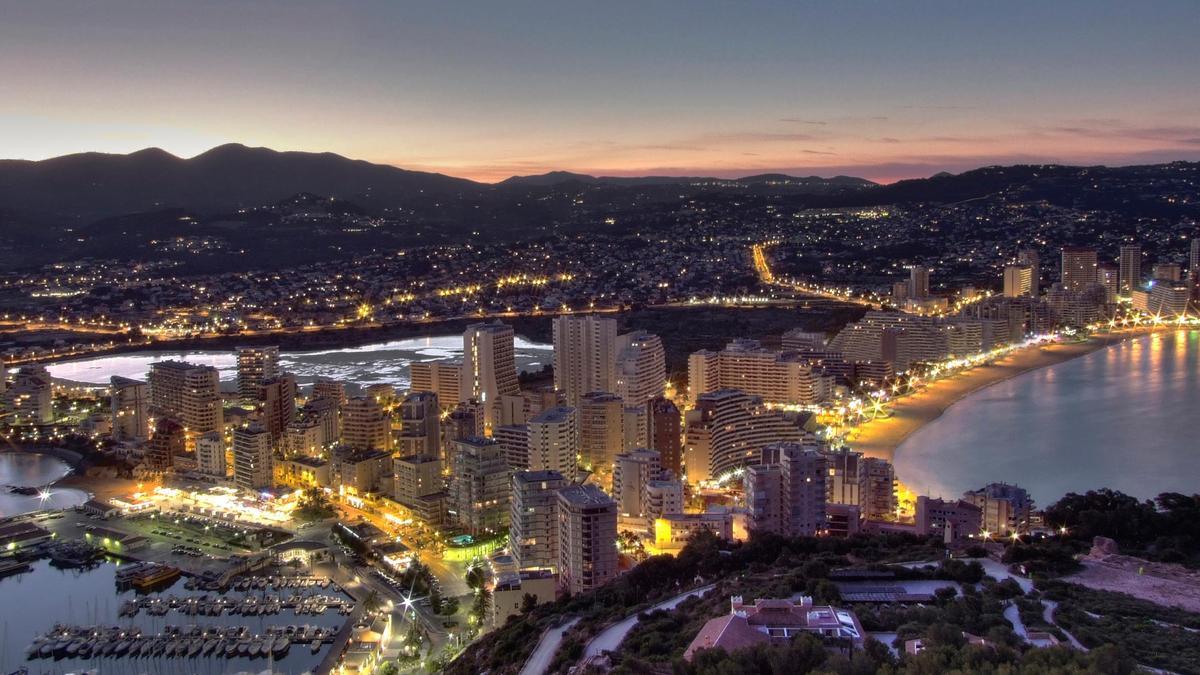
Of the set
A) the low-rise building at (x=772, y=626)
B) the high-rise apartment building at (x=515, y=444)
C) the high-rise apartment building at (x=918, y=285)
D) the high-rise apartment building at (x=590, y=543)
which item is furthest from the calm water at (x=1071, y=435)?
the high-rise apartment building at (x=918, y=285)

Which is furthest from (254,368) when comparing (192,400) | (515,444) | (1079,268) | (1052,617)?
(1079,268)

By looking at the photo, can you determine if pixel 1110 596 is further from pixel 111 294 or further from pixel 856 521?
pixel 111 294

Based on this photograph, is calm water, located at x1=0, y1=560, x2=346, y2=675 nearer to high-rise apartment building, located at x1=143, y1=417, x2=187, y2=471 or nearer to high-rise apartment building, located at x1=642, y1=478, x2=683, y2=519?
high-rise apartment building, located at x1=642, y1=478, x2=683, y2=519

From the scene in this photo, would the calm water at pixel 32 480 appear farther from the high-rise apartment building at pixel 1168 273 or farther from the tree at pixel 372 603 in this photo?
the high-rise apartment building at pixel 1168 273

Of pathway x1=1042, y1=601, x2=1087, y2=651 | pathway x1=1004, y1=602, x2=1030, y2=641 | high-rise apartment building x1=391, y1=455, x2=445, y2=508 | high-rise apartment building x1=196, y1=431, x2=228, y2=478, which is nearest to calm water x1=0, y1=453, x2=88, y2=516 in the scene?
high-rise apartment building x1=196, y1=431, x2=228, y2=478

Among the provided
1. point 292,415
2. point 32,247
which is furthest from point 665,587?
point 32,247
